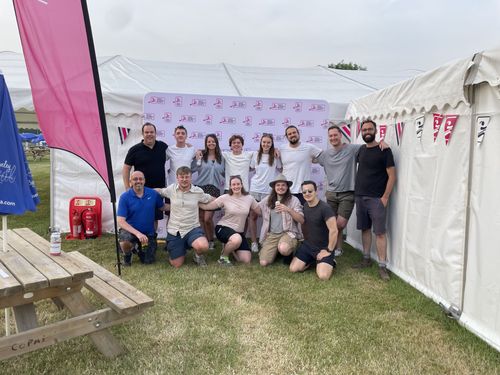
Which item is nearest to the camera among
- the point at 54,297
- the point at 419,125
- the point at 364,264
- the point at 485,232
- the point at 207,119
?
the point at 54,297

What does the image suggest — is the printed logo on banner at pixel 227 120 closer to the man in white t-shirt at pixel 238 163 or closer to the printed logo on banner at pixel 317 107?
the man in white t-shirt at pixel 238 163

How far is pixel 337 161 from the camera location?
5129 millimetres


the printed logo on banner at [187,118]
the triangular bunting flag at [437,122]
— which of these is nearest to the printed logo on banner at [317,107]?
the printed logo on banner at [187,118]

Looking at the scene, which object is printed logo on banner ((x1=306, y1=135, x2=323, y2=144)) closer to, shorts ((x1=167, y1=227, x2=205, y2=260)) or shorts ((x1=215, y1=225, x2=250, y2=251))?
shorts ((x1=215, y1=225, x2=250, y2=251))

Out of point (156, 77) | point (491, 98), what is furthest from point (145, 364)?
point (156, 77)

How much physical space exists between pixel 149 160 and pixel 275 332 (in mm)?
2839

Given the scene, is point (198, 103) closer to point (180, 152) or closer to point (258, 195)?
point (180, 152)

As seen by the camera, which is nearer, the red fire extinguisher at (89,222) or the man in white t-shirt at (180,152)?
the man in white t-shirt at (180,152)

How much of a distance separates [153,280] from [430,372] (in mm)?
2626

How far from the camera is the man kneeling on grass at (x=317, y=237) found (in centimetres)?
448

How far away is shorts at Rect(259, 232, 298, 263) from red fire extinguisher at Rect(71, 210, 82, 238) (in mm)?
2671

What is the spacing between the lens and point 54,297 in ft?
8.71

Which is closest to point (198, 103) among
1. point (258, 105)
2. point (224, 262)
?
point (258, 105)

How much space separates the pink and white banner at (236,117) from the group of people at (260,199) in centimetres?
65
